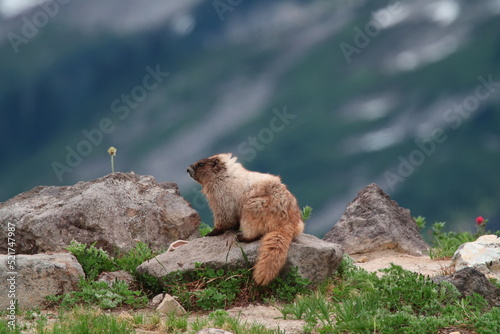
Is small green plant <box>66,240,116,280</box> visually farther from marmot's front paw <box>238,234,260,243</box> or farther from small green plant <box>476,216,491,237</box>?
small green plant <box>476,216,491,237</box>

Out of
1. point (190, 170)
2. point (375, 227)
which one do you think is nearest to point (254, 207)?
point (190, 170)

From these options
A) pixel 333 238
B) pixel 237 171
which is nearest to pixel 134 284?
pixel 237 171

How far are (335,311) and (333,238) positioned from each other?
582cm

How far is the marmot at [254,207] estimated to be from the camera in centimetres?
740

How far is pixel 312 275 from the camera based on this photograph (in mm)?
7754

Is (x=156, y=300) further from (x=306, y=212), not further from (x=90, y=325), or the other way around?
(x=306, y=212)

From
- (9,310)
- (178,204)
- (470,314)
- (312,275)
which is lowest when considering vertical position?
(470,314)

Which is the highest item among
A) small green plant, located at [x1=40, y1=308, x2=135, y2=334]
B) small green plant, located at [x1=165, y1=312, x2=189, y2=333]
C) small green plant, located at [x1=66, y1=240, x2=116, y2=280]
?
small green plant, located at [x1=66, y1=240, x2=116, y2=280]

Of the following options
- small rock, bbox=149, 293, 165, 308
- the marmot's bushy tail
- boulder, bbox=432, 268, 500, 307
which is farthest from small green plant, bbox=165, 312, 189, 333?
boulder, bbox=432, 268, 500, 307

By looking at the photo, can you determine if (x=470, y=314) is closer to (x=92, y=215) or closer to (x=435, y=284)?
(x=435, y=284)

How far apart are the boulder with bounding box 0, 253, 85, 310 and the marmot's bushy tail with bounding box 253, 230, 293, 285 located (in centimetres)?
251

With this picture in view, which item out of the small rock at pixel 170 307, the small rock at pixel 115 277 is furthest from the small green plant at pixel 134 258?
the small rock at pixel 170 307

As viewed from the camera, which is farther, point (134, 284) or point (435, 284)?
point (134, 284)

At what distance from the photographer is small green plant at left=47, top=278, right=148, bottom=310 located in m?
7.29
